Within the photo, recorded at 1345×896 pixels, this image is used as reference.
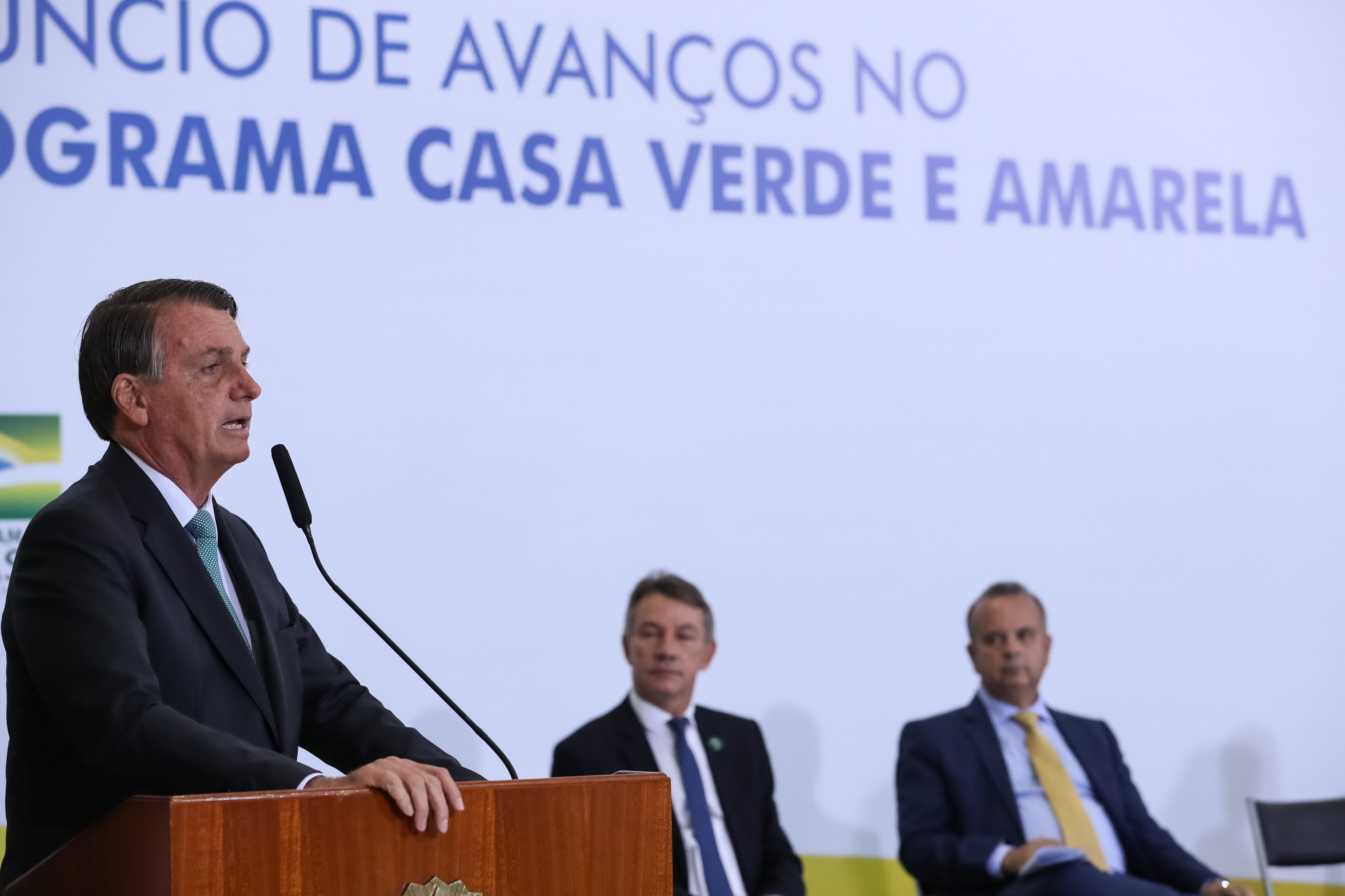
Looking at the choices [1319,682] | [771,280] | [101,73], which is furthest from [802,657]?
[101,73]

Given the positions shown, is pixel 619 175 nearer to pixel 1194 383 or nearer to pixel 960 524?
pixel 960 524

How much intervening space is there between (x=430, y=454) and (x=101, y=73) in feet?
4.29

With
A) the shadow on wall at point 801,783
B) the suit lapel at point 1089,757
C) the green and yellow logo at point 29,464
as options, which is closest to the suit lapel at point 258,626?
the green and yellow logo at point 29,464

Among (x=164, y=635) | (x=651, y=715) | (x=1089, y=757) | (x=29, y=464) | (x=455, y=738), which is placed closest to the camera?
(x=164, y=635)

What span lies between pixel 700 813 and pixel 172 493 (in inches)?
87.9

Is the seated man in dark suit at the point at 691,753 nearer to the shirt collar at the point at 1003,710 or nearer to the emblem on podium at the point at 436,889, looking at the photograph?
the shirt collar at the point at 1003,710

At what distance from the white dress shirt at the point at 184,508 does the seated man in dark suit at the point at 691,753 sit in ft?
6.12

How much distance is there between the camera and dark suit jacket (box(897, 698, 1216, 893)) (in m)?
4.11

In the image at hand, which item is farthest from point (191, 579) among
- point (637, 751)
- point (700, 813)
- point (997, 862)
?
point (997, 862)

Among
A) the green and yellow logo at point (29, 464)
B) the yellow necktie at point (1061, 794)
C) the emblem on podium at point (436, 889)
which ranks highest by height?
the green and yellow logo at point (29, 464)

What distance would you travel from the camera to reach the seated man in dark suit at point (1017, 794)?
4.04 m

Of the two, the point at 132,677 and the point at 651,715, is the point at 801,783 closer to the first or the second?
the point at 651,715

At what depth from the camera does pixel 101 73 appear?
4133 mm

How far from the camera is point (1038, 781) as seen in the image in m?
4.37
